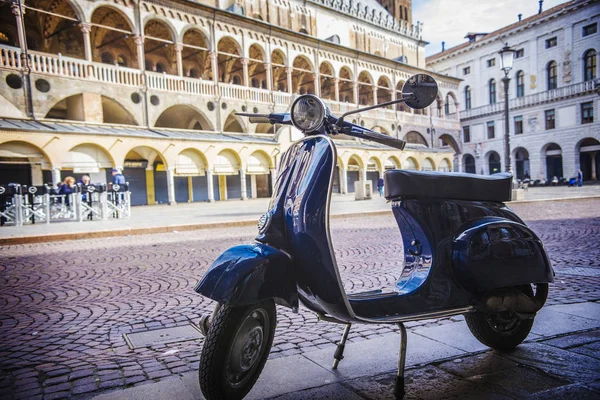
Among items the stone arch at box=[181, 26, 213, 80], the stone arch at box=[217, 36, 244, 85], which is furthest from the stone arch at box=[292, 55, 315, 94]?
the stone arch at box=[181, 26, 213, 80]

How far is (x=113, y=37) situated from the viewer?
26.4 metres

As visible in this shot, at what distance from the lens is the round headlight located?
2.23 metres

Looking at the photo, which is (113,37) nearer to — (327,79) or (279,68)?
(279,68)

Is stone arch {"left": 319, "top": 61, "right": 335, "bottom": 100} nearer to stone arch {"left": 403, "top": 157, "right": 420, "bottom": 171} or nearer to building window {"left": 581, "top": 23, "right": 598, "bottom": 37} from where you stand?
stone arch {"left": 403, "top": 157, "right": 420, "bottom": 171}

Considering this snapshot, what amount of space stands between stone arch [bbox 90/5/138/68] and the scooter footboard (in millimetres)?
25036

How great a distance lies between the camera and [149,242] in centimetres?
845

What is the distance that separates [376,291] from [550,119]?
4758cm

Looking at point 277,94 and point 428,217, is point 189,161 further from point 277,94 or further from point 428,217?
point 428,217

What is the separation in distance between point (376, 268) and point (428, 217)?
9.01ft

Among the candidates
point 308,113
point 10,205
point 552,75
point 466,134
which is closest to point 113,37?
point 10,205

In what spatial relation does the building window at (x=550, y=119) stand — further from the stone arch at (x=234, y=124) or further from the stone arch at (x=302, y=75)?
the stone arch at (x=234, y=124)

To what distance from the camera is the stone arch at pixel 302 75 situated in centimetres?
3381

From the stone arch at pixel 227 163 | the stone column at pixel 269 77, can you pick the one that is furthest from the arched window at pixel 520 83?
the stone arch at pixel 227 163

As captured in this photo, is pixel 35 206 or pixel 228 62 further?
pixel 228 62
